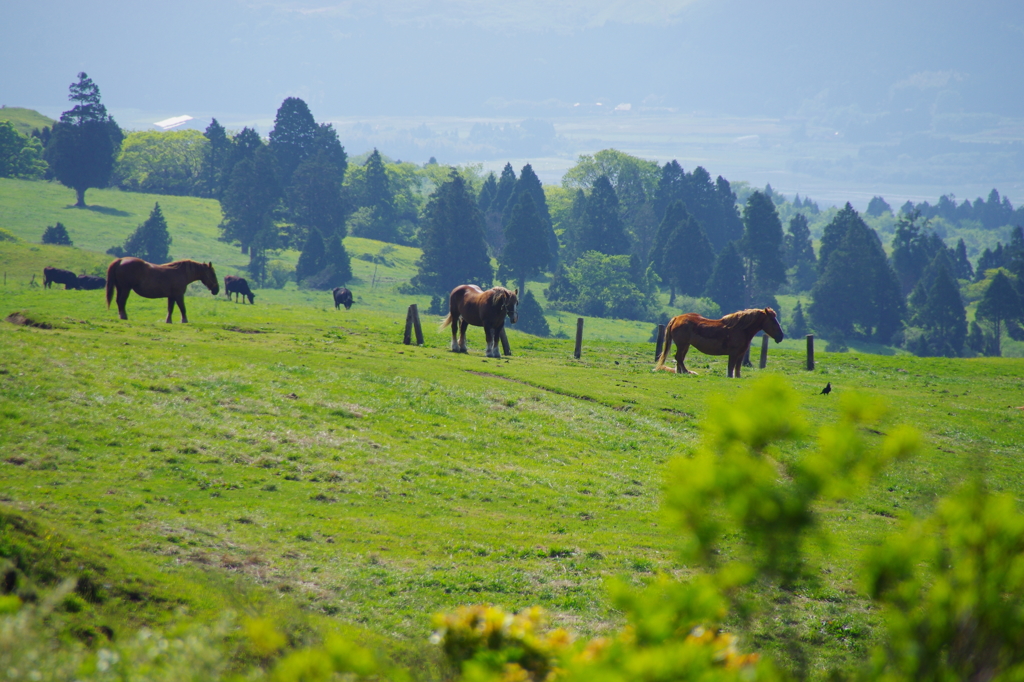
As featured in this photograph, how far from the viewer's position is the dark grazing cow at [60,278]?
4972 centimetres

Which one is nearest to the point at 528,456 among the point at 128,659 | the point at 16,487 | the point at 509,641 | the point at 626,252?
the point at 16,487

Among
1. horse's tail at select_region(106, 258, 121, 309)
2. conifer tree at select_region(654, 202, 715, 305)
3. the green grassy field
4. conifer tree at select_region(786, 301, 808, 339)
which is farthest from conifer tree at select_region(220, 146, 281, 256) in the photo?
the green grassy field

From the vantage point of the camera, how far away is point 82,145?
340 feet

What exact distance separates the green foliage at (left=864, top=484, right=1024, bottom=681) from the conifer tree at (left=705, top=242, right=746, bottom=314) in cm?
11059

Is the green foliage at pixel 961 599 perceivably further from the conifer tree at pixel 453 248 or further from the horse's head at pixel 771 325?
the conifer tree at pixel 453 248

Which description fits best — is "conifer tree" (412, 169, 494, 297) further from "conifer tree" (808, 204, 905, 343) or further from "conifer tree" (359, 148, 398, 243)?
"conifer tree" (808, 204, 905, 343)

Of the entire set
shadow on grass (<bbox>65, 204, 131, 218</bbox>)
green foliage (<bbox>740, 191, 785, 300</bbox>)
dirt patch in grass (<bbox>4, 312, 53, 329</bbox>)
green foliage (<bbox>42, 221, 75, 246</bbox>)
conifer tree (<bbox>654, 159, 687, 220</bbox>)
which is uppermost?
conifer tree (<bbox>654, 159, 687, 220</bbox>)

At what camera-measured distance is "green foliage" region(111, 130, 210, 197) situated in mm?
120000

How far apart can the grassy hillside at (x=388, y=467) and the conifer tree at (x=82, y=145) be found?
87399mm

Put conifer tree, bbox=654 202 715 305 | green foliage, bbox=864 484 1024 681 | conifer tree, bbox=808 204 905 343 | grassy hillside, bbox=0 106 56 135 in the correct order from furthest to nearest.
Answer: grassy hillside, bbox=0 106 56 135 → conifer tree, bbox=654 202 715 305 → conifer tree, bbox=808 204 905 343 → green foliage, bbox=864 484 1024 681

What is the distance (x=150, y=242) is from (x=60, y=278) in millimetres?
39368

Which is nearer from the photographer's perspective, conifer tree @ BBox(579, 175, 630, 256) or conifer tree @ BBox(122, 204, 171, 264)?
conifer tree @ BBox(122, 204, 171, 264)

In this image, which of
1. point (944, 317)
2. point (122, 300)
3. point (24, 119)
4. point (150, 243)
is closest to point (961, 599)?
point (122, 300)

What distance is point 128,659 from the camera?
3.63 metres
